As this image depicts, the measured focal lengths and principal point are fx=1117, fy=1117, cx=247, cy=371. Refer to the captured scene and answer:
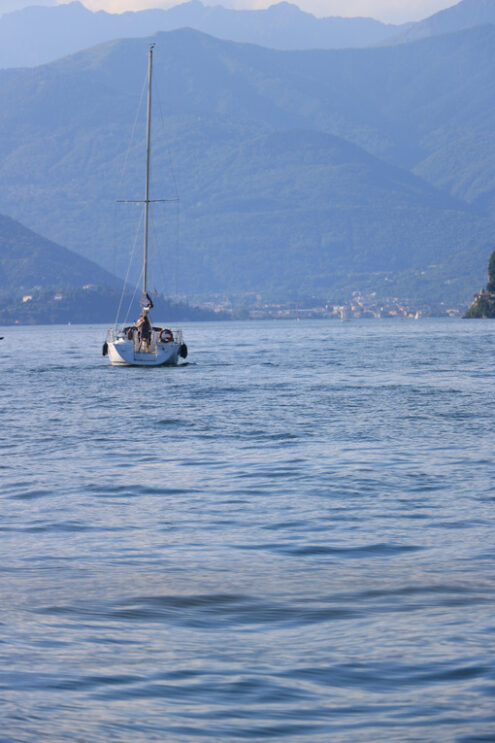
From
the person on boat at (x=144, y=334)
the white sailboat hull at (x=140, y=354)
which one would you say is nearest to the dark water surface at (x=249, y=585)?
the white sailboat hull at (x=140, y=354)

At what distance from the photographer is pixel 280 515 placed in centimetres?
1659

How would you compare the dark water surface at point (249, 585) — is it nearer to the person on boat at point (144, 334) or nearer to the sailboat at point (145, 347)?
the sailboat at point (145, 347)

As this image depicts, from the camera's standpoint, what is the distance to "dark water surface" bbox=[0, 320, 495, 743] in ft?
26.3

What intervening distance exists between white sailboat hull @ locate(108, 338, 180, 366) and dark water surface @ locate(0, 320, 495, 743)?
31.1 metres

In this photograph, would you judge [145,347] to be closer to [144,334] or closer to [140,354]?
[140,354]

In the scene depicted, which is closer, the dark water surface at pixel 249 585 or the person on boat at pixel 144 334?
the dark water surface at pixel 249 585

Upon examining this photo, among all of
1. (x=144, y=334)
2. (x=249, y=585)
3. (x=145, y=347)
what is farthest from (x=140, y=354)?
(x=249, y=585)

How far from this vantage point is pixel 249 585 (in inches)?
468

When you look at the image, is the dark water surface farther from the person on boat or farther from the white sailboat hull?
the person on boat

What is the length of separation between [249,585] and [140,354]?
48.4m

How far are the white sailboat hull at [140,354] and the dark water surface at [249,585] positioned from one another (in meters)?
31.1

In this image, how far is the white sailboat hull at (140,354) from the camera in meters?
60.0

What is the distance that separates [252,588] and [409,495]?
22.0 ft

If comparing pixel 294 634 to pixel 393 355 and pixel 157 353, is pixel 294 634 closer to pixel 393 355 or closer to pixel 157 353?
pixel 157 353
